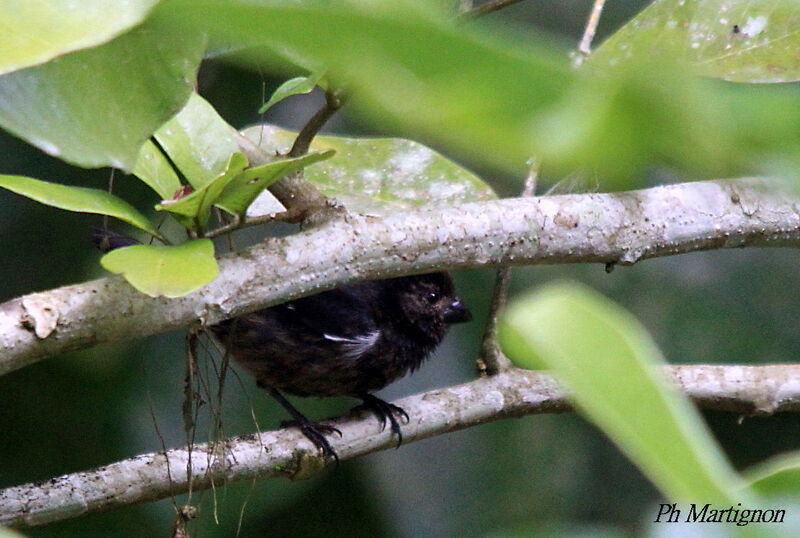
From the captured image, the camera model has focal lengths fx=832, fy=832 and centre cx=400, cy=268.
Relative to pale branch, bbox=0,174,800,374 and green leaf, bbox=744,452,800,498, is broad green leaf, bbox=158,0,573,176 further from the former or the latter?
pale branch, bbox=0,174,800,374

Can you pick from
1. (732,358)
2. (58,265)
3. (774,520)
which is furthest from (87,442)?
(774,520)

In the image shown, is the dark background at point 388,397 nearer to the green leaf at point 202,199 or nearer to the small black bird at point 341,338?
the small black bird at point 341,338

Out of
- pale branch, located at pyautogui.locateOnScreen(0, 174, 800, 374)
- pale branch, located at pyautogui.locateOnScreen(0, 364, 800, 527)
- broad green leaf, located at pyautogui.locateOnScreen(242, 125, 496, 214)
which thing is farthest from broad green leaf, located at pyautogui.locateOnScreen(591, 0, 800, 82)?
pale branch, located at pyautogui.locateOnScreen(0, 364, 800, 527)

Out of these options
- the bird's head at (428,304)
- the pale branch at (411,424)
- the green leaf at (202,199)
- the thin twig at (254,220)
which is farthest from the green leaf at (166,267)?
the bird's head at (428,304)

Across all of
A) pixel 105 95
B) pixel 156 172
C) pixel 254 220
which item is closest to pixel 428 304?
pixel 254 220

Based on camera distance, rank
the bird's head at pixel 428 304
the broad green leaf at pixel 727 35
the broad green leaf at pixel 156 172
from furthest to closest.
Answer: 1. the bird's head at pixel 428 304
2. the broad green leaf at pixel 727 35
3. the broad green leaf at pixel 156 172

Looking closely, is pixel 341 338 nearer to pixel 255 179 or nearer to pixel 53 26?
pixel 255 179
